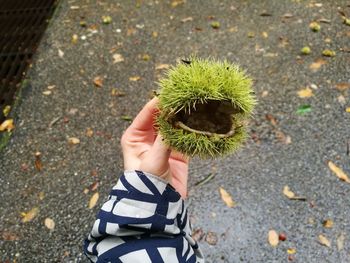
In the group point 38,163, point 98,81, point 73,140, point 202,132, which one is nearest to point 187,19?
point 98,81

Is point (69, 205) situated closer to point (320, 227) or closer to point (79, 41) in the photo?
point (320, 227)

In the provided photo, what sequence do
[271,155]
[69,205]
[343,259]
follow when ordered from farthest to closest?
[271,155] < [69,205] < [343,259]

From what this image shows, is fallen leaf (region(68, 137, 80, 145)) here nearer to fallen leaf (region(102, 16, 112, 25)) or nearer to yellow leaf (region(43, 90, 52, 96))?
yellow leaf (region(43, 90, 52, 96))

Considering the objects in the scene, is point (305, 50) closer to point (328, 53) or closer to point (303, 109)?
point (328, 53)

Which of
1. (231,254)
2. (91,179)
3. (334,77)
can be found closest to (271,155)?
(231,254)

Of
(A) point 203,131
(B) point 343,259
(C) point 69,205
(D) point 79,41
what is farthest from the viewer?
(D) point 79,41

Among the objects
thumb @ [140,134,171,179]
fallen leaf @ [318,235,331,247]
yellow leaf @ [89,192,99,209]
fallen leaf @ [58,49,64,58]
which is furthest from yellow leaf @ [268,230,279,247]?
fallen leaf @ [58,49,64,58]

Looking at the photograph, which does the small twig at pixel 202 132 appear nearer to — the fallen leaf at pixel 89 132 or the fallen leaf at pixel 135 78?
the fallen leaf at pixel 89 132
